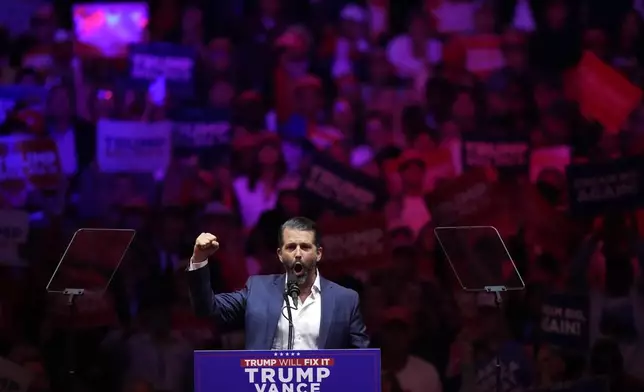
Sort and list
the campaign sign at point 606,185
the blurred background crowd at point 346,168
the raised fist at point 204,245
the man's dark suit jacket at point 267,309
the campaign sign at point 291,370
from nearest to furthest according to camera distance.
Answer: the campaign sign at point 291,370 < the raised fist at point 204,245 < the man's dark suit jacket at point 267,309 < the blurred background crowd at point 346,168 < the campaign sign at point 606,185

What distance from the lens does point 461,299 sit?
5793 mm

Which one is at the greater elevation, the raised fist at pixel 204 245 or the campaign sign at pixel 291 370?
the raised fist at pixel 204 245

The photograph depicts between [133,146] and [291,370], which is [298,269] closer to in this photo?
[291,370]

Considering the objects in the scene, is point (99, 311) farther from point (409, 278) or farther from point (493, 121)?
point (493, 121)

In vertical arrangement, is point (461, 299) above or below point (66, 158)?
below

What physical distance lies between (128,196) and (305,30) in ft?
5.07

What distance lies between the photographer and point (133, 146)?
5.95m

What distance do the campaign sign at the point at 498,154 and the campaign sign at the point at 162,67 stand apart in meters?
1.82

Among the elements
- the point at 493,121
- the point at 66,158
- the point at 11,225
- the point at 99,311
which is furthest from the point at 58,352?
the point at 493,121

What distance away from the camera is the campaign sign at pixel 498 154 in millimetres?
5996

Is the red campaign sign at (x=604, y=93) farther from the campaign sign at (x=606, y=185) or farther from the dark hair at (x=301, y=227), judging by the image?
the dark hair at (x=301, y=227)

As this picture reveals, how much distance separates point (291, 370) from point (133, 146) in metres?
3.39

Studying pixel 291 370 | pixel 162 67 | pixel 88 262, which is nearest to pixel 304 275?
pixel 291 370

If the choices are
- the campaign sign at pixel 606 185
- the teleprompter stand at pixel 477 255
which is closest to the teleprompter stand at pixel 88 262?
the teleprompter stand at pixel 477 255
